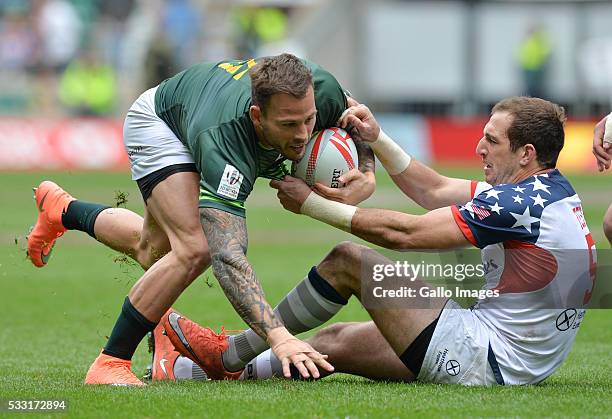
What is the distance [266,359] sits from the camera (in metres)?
6.55

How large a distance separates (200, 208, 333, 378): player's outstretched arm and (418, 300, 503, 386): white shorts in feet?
2.10

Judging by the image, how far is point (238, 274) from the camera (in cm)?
588

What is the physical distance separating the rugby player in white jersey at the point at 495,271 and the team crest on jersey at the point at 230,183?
54cm

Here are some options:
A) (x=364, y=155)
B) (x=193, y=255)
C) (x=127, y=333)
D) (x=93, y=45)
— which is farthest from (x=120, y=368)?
(x=93, y=45)

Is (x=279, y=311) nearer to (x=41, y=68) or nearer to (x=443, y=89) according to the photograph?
(x=41, y=68)

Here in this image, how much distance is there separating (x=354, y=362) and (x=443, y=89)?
23476 millimetres

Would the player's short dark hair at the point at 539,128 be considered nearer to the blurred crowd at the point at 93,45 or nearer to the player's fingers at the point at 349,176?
the player's fingers at the point at 349,176

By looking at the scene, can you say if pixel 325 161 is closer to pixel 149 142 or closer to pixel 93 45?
pixel 149 142

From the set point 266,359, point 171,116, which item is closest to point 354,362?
point 266,359

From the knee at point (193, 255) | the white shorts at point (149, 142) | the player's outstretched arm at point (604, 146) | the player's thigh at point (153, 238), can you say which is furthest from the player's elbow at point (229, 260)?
the player's outstretched arm at point (604, 146)

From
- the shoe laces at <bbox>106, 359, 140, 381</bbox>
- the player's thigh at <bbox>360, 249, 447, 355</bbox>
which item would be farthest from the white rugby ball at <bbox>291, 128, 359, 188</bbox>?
the shoe laces at <bbox>106, 359, 140, 381</bbox>

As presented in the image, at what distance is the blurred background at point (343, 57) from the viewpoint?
24.2 metres

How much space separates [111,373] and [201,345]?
57 cm

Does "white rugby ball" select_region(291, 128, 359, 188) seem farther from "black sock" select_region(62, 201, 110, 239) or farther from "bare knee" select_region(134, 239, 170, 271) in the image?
"black sock" select_region(62, 201, 110, 239)
